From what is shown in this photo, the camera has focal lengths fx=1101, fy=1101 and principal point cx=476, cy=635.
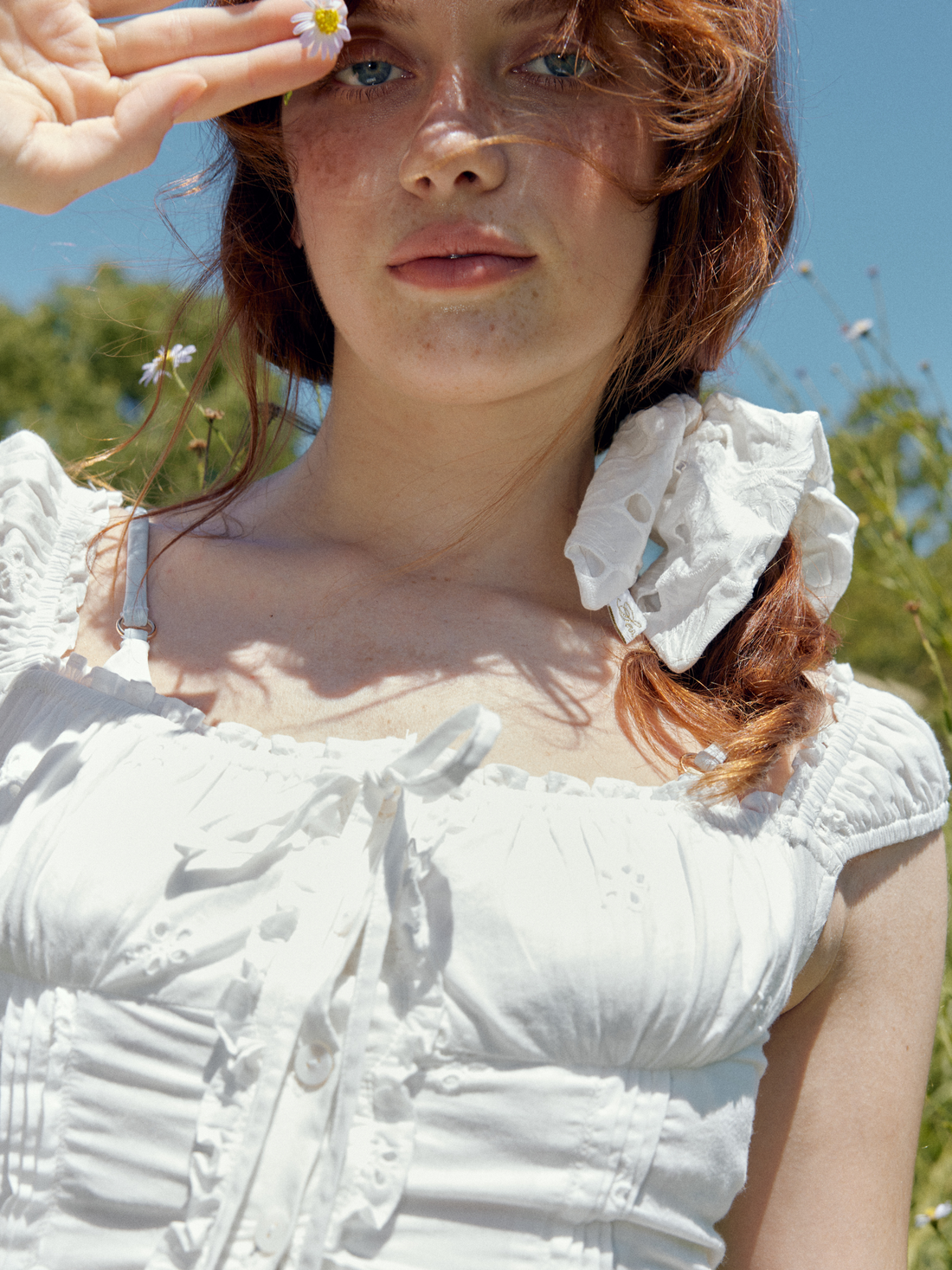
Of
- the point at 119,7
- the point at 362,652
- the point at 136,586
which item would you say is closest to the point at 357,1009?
the point at 362,652

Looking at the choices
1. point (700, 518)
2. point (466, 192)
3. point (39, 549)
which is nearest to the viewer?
point (466, 192)

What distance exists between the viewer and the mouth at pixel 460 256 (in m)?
1.22

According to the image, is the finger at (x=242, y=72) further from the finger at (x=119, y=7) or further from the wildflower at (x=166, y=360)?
the wildflower at (x=166, y=360)

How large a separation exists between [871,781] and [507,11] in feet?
3.26

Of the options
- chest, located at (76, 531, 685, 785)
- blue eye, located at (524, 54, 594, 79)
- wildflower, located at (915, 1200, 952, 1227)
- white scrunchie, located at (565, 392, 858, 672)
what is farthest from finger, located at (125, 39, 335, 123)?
wildflower, located at (915, 1200, 952, 1227)

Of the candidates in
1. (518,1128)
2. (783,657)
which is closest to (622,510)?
(783,657)

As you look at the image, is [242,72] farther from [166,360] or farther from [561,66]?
[166,360]

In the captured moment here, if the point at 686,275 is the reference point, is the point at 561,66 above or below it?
above

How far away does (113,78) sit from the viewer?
Result: 1122mm

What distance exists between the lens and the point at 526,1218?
3.39 feet

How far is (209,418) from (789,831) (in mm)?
1090

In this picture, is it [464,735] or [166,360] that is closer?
[464,735]

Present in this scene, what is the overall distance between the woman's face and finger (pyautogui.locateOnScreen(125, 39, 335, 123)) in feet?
0.50

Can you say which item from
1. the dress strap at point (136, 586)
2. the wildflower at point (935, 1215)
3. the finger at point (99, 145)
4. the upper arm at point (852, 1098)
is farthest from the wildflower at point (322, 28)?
the wildflower at point (935, 1215)
